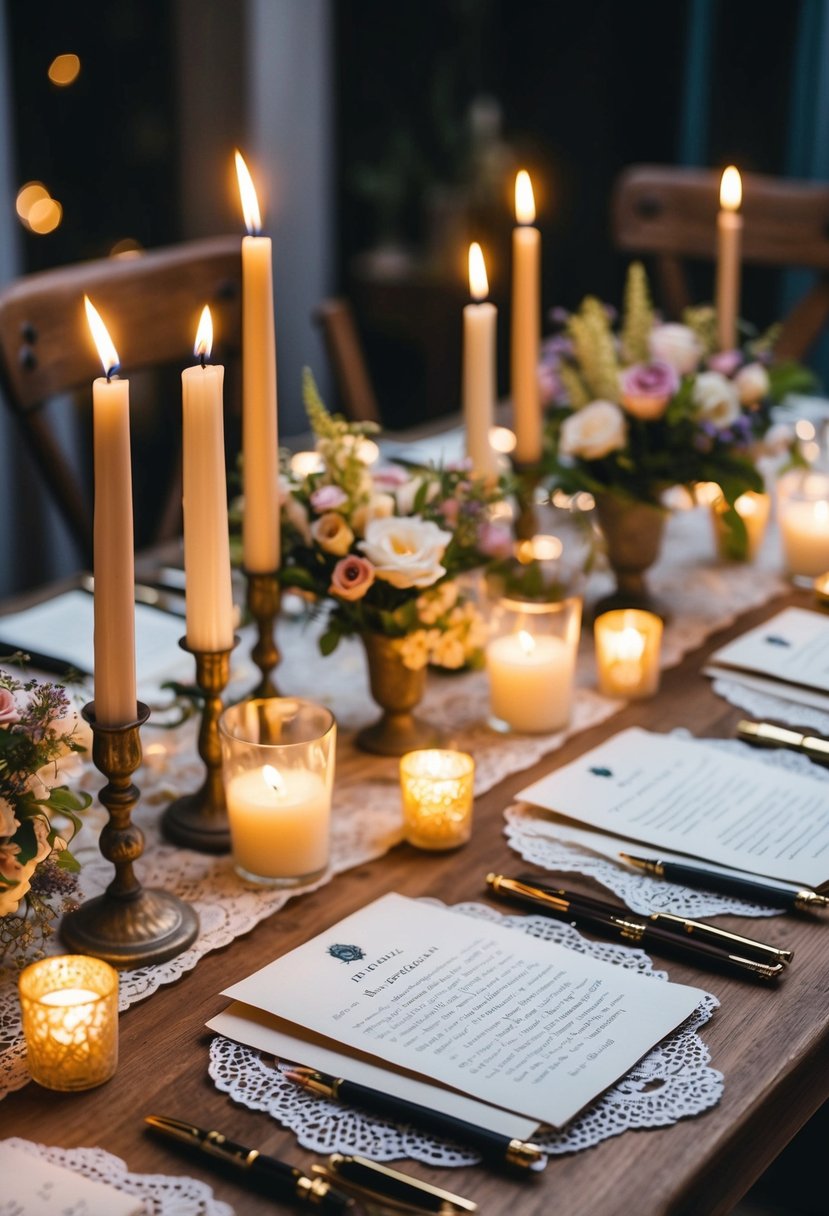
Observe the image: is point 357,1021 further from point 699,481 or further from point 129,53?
point 129,53

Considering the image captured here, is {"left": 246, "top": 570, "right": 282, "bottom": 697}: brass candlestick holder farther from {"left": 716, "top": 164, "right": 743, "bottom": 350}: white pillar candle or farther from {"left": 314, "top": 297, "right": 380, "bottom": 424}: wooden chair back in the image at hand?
{"left": 314, "top": 297, "right": 380, "bottom": 424}: wooden chair back

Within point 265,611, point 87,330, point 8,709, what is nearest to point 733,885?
point 265,611

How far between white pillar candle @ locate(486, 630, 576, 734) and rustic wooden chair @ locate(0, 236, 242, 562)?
51cm

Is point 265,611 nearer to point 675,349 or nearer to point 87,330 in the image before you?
point 675,349

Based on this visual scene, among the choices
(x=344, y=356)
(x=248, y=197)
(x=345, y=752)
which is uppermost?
(x=248, y=197)

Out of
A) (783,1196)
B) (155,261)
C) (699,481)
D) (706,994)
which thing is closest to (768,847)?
(706,994)

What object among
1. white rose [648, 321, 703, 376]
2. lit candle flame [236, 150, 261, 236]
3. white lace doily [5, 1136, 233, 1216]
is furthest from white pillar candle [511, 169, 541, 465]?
white lace doily [5, 1136, 233, 1216]

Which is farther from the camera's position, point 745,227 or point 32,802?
point 745,227

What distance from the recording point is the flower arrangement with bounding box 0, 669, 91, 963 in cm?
91

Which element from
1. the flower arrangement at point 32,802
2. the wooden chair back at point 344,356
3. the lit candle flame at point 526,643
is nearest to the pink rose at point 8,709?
the flower arrangement at point 32,802

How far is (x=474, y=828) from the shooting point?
121cm

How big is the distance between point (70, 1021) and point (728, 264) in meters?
1.33

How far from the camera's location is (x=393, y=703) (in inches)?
52.8

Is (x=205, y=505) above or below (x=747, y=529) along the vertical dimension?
above
